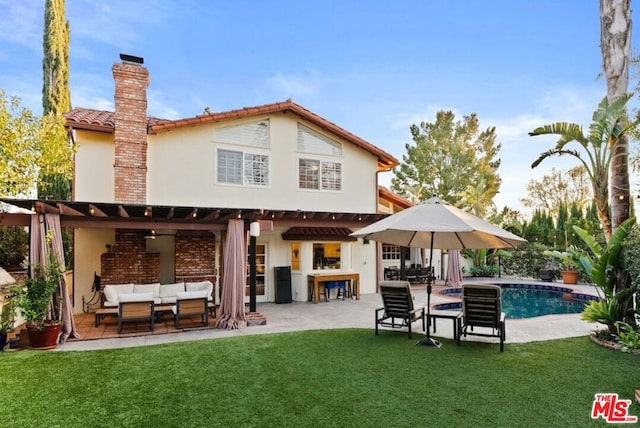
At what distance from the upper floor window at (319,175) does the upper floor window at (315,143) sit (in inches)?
16.6

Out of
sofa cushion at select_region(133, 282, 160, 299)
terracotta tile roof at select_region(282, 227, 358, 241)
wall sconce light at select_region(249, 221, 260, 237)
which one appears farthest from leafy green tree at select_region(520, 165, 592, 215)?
sofa cushion at select_region(133, 282, 160, 299)

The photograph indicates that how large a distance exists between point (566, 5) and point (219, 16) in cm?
1379

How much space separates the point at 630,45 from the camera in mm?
9156

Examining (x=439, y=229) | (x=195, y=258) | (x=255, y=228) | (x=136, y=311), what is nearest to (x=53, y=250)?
(x=136, y=311)

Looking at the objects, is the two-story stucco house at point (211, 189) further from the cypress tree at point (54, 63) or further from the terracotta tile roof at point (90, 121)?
the cypress tree at point (54, 63)

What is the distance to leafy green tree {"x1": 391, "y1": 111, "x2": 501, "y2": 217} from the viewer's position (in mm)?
31812

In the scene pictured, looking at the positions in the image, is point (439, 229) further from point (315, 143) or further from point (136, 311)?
point (315, 143)

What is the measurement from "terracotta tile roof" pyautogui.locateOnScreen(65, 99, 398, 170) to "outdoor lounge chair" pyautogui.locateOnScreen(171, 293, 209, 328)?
6166mm

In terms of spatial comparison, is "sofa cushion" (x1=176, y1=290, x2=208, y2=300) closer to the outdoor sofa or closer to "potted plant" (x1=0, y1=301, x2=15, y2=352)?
the outdoor sofa

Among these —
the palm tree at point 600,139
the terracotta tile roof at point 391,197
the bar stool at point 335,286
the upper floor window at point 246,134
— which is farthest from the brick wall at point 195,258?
the palm tree at point 600,139

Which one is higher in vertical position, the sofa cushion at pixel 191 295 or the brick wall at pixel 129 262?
the brick wall at pixel 129 262

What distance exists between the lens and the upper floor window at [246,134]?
14.7 m

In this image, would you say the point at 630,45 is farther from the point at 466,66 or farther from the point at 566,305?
the point at 566,305

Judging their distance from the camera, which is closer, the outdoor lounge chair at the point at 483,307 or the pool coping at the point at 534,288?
the outdoor lounge chair at the point at 483,307
